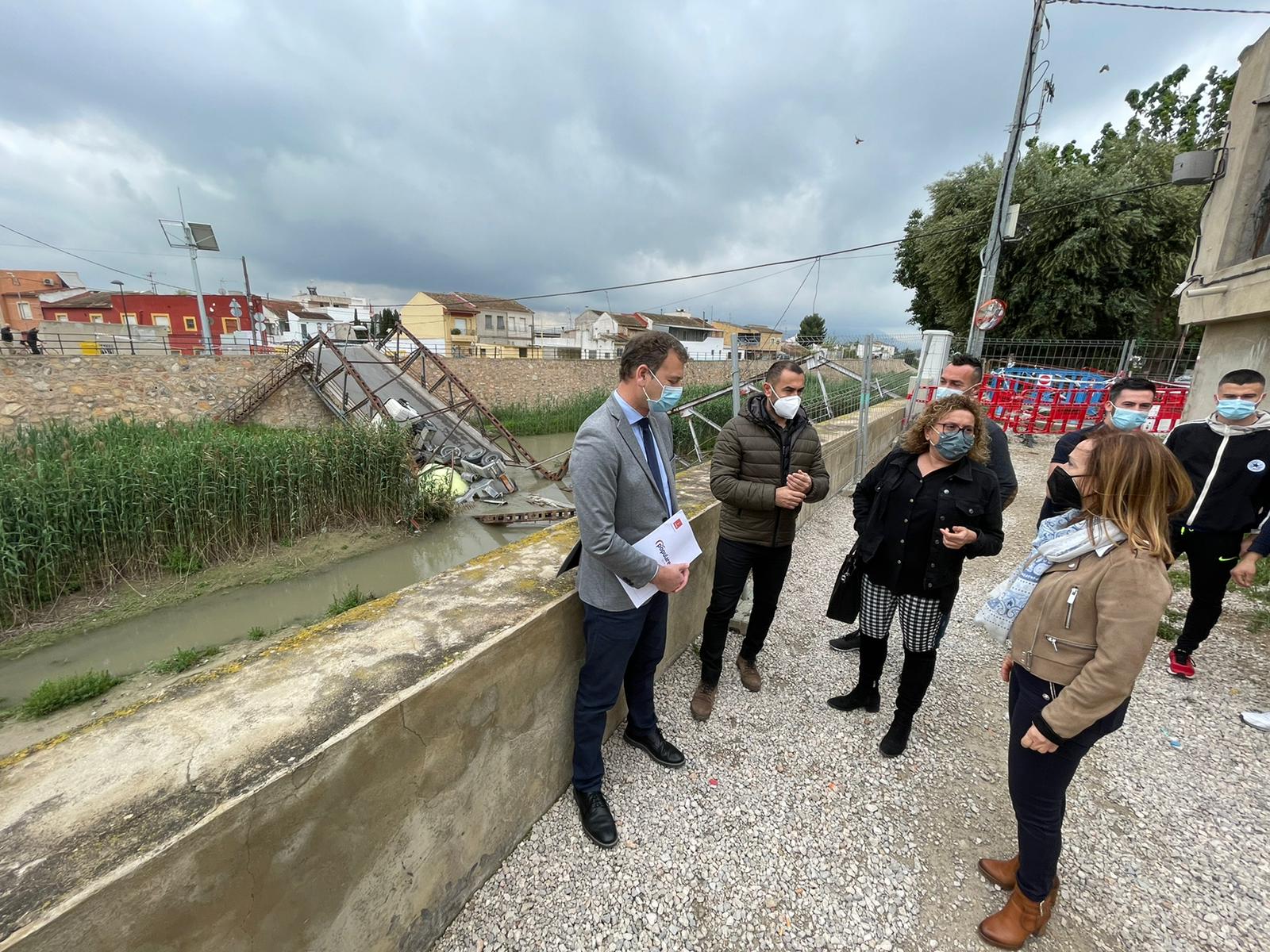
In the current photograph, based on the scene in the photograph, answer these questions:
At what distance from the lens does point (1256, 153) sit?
15.2 ft

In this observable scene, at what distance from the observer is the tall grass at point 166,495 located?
194 inches

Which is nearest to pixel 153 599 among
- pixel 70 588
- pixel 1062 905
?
pixel 70 588

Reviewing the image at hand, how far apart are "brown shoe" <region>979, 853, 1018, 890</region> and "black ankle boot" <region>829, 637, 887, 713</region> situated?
0.85 metres

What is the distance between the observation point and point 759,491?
245 cm

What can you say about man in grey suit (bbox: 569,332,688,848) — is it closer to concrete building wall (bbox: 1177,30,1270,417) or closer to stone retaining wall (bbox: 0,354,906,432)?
concrete building wall (bbox: 1177,30,1270,417)

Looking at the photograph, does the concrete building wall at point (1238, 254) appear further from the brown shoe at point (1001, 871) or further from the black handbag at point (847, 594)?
the brown shoe at point (1001, 871)

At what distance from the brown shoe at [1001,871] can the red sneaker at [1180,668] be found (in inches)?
81.9

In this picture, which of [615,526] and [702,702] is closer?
[615,526]

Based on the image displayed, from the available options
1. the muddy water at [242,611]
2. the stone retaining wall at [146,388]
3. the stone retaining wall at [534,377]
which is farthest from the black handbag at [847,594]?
the stone retaining wall at [534,377]

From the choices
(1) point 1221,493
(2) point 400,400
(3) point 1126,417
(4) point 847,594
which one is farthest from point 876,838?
(2) point 400,400

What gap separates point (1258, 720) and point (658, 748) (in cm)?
307

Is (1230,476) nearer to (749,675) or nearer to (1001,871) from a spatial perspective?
(1001,871)

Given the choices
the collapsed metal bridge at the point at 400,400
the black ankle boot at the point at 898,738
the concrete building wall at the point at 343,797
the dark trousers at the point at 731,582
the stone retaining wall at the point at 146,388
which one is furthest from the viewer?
the stone retaining wall at the point at 146,388

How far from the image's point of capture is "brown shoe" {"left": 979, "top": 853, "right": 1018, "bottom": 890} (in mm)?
1780
